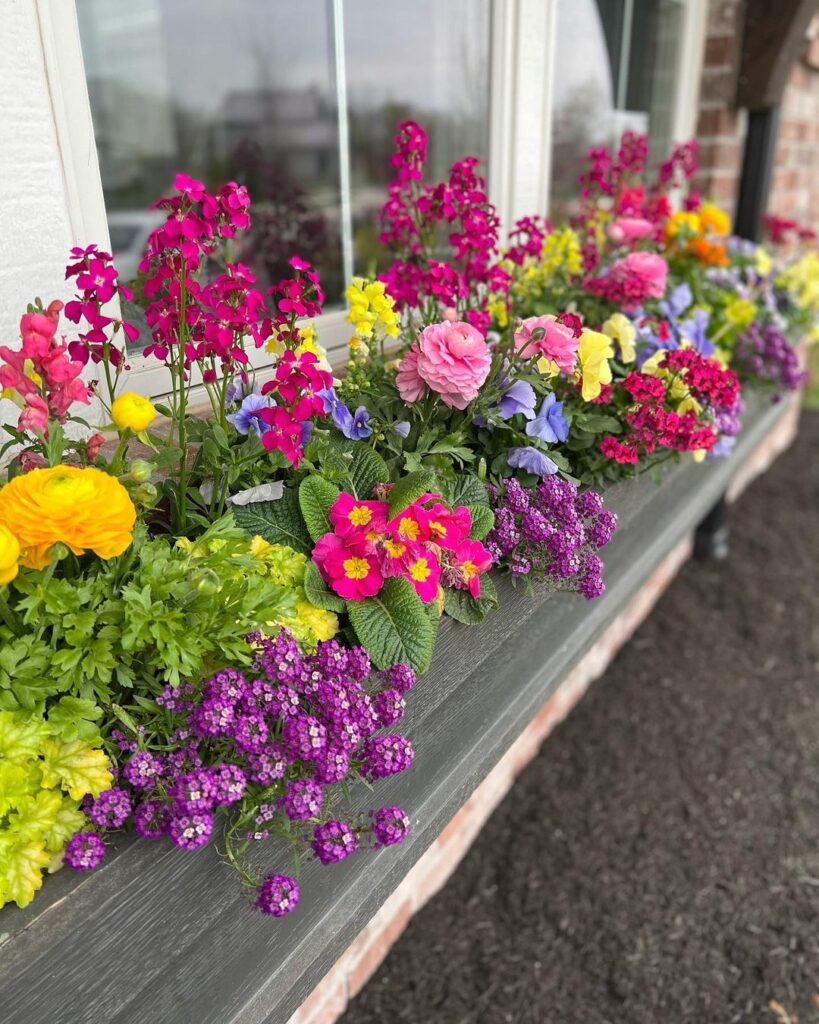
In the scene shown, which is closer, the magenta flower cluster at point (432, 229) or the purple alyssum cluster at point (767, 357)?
the magenta flower cluster at point (432, 229)

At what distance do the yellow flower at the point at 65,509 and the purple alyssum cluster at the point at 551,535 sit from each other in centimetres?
50

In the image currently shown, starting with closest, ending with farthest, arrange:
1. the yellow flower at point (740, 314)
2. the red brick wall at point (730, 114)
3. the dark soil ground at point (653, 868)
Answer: the dark soil ground at point (653, 868), the yellow flower at point (740, 314), the red brick wall at point (730, 114)

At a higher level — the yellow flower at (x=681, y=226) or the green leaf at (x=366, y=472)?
the yellow flower at (x=681, y=226)

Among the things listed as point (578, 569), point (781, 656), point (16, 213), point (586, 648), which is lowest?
point (781, 656)

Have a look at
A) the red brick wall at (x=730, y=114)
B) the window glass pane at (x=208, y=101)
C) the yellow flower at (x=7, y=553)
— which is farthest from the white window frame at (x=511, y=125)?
the window glass pane at (x=208, y=101)

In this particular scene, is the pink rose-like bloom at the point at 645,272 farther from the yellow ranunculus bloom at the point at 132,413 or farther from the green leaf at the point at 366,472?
the yellow ranunculus bloom at the point at 132,413

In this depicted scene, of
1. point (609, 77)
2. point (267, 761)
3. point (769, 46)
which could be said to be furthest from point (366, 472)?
point (769, 46)

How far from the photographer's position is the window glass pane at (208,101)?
4141 mm

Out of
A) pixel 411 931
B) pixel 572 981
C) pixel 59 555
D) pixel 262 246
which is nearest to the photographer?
pixel 59 555

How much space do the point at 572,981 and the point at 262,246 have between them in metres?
2.37

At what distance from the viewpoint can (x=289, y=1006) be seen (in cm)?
77

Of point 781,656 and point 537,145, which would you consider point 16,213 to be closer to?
point 537,145

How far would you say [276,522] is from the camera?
0.97 meters

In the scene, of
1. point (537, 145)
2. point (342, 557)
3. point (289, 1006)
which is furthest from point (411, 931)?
point (537, 145)
